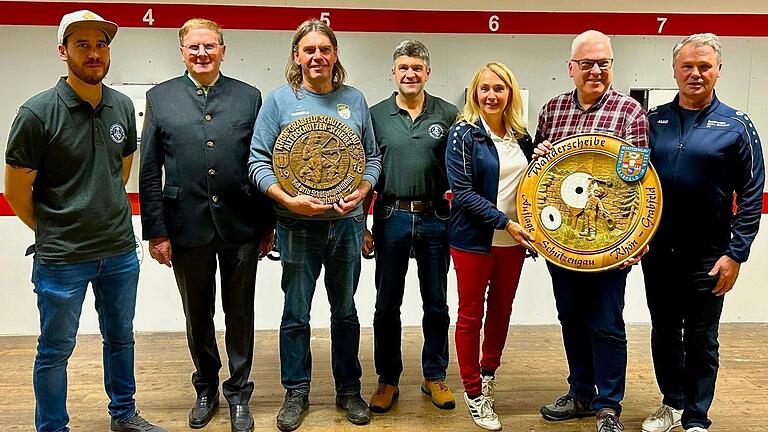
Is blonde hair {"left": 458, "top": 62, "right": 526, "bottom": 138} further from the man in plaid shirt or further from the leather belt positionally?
the leather belt

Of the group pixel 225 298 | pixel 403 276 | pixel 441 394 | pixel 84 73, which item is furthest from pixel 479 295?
pixel 84 73

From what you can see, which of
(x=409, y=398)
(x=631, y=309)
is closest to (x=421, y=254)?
(x=409, y=398)

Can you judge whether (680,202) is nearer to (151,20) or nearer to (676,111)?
(676,111)

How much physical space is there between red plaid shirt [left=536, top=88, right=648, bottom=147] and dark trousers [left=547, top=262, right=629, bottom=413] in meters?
0.57

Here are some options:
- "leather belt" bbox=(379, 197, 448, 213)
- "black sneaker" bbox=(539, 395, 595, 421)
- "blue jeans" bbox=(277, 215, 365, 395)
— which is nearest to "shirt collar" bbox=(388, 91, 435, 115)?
"leather belt" bbox=(379, 197, 448, 213)

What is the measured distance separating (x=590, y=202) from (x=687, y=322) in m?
0.66

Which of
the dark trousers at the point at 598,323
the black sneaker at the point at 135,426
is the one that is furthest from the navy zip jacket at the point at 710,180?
the black sneaker at the point at 135,426

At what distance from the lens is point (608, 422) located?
249 centimetres

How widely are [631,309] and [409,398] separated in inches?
82.7

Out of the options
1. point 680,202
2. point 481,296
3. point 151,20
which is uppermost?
point 151,20

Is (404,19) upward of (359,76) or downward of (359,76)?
upward

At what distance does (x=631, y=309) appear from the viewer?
421cm

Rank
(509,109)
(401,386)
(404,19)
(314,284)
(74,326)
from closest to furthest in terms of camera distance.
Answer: (74,326) → (509,109) → (314,284) → (401,386) → (404,19)

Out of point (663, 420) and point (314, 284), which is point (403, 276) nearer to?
point (314, 284)
